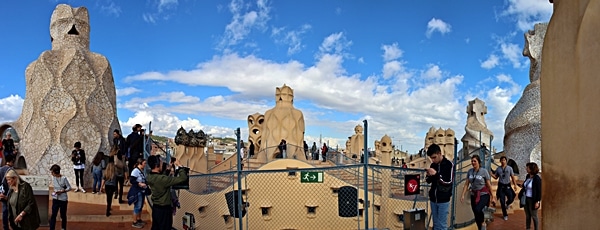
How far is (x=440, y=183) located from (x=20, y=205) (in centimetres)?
541

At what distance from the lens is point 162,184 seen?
19.7 feet

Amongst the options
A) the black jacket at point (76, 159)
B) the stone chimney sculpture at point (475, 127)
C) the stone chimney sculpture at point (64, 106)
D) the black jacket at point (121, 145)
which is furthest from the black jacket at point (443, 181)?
the stone chimney sculpture at point (475, 127)

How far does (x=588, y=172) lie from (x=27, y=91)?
1720cm

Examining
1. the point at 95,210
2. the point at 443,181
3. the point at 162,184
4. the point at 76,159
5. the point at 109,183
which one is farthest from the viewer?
the point at 76,159

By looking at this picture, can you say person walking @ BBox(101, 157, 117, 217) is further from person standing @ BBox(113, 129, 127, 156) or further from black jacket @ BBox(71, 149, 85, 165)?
black jacket @ BBox(71, 149, 85, 165)

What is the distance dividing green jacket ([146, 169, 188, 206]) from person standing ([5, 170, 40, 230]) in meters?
1.52

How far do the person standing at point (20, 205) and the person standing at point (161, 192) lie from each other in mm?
1507

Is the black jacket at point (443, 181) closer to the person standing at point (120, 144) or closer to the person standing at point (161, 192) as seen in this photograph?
the person standing at point (161, 192)

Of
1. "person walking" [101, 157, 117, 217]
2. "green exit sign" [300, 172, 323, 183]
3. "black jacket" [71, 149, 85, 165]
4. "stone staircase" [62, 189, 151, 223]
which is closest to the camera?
"green exit sign" [300, 172, 323, 183]

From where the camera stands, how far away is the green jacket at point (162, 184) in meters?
6.00

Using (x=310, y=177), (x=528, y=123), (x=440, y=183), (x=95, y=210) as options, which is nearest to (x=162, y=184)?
(x=310, y=177)

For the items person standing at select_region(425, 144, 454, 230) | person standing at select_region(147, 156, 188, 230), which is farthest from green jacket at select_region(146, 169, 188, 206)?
person standing at select_region(425, 144, 454, 230)

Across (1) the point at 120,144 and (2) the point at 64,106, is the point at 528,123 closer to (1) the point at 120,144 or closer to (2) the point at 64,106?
(1) the point at 120,144

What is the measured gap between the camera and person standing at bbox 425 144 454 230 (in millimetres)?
5699
